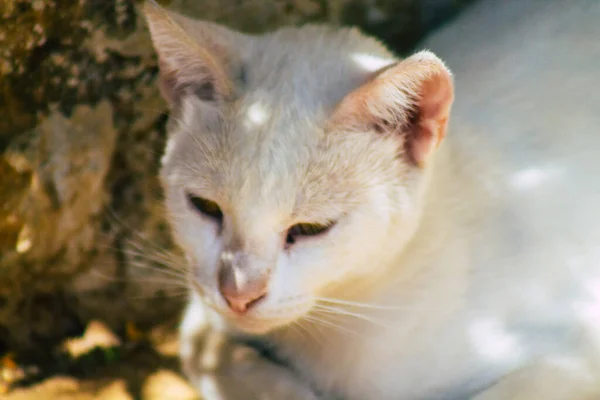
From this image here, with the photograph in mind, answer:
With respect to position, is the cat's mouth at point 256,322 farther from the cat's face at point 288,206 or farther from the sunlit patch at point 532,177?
the sunlit patch at point 532,177

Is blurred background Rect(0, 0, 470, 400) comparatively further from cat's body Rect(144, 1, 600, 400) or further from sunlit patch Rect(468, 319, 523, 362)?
sunlit patch Rect(468, 319, 523, 362)

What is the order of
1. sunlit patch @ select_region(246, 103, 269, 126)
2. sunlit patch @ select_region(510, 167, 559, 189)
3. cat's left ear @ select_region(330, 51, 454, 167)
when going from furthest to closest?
1. sunlit patch @ select_region(510, 167, 559, 189)
2. sunlit patch @ select_region(246, 103, 269, 126)
3. cat's left ear @ select_region(330, 51, 454, 167)

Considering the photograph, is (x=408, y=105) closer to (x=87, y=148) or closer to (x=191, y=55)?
(x=191, y=55)

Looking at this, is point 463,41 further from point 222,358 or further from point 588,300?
point 222,358

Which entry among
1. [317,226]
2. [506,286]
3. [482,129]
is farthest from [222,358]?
[482,129]

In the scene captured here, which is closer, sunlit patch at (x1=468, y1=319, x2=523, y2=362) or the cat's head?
the cat's head

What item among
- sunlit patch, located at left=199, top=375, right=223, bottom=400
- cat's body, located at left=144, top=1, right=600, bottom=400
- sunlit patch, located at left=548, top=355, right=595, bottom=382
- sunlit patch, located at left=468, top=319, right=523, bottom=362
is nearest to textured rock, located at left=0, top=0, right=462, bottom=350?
sunlit patch, located at left=199, top=375, right=223, bottom=400

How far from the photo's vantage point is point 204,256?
2.02 m

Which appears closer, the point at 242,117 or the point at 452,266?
the point at 242,117

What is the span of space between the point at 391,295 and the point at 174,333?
1.41 meters

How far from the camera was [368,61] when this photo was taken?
211 centimetres

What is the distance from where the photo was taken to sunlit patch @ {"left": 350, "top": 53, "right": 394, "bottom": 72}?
81.3 inches

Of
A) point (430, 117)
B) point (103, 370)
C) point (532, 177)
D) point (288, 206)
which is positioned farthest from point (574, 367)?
point (103, 370)

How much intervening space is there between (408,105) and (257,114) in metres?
0.39
